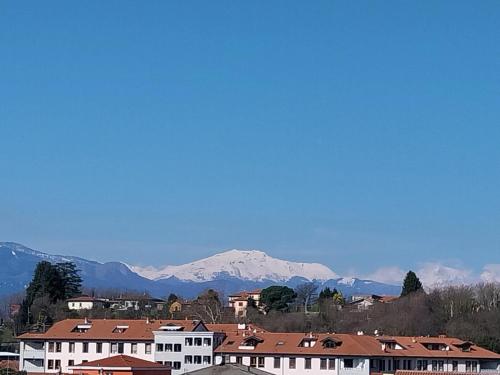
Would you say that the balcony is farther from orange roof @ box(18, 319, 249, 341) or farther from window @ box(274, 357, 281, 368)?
window @ box(274, 357, 281, 368)

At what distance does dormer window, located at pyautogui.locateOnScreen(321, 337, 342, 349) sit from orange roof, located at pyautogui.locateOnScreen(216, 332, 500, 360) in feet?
0.43

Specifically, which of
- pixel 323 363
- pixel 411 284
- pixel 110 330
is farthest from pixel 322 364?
pixel 411 284

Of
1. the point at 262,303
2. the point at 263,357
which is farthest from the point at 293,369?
the point at 262,303

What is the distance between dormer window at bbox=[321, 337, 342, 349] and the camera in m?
75.0

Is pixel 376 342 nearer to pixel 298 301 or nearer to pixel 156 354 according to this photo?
pixel 156 354

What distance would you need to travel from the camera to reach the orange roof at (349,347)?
74.4 metres

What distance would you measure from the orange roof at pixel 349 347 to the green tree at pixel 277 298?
36.1m

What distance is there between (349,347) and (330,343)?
1.53m

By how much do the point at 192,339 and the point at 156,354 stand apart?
2947mm

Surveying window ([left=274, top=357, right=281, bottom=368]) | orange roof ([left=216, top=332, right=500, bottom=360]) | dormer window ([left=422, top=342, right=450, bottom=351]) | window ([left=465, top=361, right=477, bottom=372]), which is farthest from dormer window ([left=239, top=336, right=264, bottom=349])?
window ([left=465, top=361, right=477, bottom=372])

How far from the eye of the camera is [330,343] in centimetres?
7525

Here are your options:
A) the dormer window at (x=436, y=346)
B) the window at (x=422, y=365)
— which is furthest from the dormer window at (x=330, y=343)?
the dormer window at (x=436, y=346)

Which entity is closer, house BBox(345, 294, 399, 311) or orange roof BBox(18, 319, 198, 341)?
orange roof BBox(18, 319, 198, 341)

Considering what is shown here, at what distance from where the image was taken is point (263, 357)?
249 ft
